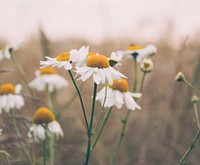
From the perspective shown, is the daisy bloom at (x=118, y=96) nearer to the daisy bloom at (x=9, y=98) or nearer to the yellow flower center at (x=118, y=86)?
the yellow flower center at (x=118, y=86)

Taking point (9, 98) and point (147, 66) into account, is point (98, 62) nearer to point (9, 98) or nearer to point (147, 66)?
point (147, 66)

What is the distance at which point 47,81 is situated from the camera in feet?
7.41

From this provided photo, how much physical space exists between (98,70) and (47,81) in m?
0.94

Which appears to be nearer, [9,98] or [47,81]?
[9,98]

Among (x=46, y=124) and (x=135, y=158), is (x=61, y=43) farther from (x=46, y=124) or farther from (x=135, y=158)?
(x=46, y=124)

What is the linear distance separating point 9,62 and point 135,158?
2.49 m

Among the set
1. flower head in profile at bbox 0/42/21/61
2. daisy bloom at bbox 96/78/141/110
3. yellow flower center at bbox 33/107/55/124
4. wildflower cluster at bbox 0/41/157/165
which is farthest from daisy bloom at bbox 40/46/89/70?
flower head in profile at bbox 0/42/21/61

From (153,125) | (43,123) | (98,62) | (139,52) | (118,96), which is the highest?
(98,62)

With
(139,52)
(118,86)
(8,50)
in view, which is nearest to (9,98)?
(8,50)

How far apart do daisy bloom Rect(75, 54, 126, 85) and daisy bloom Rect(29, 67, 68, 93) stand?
0.86 meters

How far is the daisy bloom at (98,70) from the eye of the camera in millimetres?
1325

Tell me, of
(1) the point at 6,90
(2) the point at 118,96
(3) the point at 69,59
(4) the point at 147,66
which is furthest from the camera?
(1) the point at 6,90

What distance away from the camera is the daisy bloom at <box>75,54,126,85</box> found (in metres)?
1.33

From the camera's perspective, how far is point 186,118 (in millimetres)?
2857
